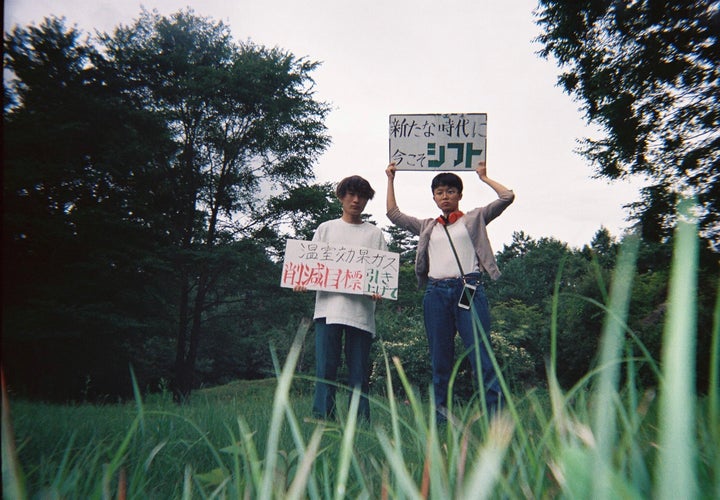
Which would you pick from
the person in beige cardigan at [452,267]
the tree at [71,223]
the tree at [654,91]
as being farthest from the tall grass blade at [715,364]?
A: the tree at [71,223]

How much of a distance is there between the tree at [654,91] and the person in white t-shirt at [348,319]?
192 inches

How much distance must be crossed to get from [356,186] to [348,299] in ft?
2.54

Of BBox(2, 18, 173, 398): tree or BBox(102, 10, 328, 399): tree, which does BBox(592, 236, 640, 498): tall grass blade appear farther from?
BBox(102, 10, 328, 399): tree

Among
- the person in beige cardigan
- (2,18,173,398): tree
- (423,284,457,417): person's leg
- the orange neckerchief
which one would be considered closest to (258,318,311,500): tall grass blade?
the person in beige cardigan

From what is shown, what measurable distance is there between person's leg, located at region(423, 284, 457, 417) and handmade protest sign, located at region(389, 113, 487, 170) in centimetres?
91

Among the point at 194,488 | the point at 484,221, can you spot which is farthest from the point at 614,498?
the point at 484,221

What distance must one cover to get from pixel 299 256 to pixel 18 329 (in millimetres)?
10791

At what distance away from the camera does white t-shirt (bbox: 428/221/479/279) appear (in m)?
2.67

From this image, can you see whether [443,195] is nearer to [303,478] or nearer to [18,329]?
[303,478]

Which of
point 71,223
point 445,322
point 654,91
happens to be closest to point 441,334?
point 445,322

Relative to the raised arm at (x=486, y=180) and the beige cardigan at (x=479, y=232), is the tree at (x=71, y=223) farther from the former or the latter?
the raised arm at (x=486, y=180)

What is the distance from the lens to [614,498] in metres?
0.35

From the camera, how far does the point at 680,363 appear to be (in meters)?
0.30

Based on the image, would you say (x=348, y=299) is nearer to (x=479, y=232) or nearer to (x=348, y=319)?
(x=348, y=319)
